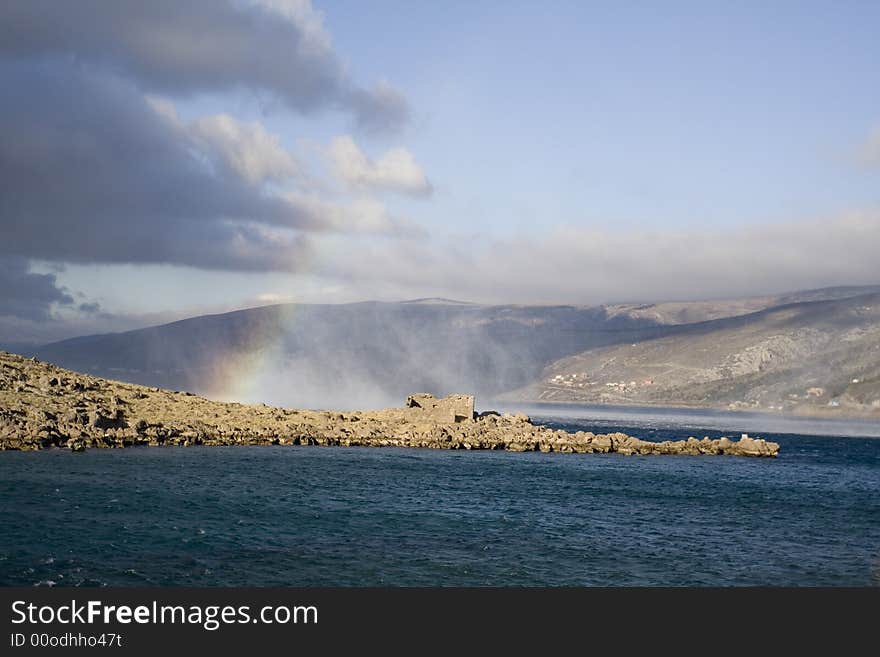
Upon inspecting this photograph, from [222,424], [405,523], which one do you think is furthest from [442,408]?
[405,523]

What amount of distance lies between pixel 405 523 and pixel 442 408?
73672 mm

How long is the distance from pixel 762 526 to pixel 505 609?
32.7m

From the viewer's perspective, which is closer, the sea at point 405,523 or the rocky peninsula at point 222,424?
the sea at point 405,523

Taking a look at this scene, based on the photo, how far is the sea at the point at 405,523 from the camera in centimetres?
3888

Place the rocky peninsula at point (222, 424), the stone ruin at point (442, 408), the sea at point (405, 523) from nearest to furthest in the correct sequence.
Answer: the sea at point (405, 523) → the rocky peninsula at point (222, 424) → the stone ruin at point (442, 408)

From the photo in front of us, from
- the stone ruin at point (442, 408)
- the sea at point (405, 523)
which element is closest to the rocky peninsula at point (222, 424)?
the stone ruin at point (442, 408)

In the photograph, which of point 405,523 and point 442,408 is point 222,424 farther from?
point 405,523

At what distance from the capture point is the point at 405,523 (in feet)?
173

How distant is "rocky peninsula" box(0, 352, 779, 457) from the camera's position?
86250mm

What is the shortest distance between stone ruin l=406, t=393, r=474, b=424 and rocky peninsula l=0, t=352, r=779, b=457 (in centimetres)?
15

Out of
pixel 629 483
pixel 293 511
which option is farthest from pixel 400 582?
pixel 629 483

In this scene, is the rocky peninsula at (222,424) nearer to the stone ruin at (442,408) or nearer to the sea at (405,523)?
the stone ruin at (442,408)

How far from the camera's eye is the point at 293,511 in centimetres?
5534

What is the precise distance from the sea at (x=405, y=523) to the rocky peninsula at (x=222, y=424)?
590 centimetres
